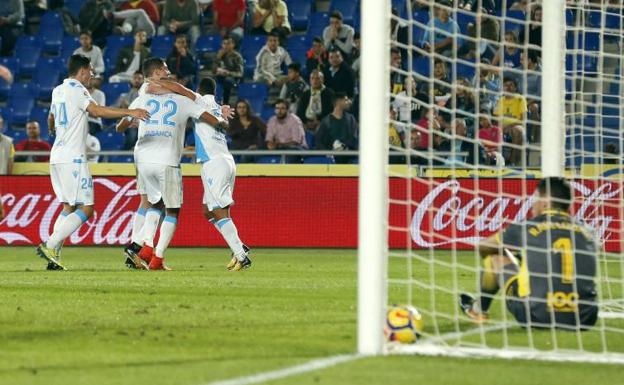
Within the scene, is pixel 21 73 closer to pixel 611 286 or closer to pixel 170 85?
pixel 170 85

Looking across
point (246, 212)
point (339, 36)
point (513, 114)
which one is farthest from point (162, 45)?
point (513, 114)

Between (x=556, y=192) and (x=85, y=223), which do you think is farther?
(x=85, y=223)

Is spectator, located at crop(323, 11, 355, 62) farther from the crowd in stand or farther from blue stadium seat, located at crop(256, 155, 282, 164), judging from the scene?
blue stadium seat, located at crop(256, 155, 282, 164)

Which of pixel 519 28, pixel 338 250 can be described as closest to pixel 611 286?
pixel 338 250

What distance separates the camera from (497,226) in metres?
17.9

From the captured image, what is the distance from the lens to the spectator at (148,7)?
24.7 meters

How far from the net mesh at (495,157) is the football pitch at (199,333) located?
34 cm

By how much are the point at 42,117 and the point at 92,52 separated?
1.40 m

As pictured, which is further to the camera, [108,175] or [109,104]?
[109,104]

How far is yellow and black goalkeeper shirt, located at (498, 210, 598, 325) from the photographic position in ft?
27.9

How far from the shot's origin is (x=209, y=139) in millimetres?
15219

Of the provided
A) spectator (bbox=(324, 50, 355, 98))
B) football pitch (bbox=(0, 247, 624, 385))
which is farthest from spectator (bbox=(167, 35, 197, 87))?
football pitch (bbox=(0, 247, 624, 385))

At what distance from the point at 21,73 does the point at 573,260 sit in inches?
704

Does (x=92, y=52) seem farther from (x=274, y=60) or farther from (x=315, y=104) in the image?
(x=315, y=104)
